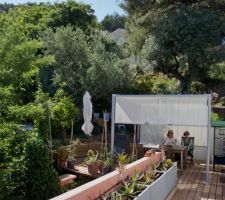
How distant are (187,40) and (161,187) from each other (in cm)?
1230

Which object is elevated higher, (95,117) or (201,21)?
(201,21)

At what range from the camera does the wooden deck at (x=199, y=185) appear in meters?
7.90

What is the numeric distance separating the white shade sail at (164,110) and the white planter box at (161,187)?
163 centimetres

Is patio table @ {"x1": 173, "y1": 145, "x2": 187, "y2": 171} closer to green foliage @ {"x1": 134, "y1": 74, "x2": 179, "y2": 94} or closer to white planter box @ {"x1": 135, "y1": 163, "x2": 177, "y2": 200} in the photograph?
white planter box @ {"x1": 135, "y1": 163, "x2": 177, "y2": 200}

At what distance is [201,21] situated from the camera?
58.8 ft

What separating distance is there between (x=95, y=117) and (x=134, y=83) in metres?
3.30

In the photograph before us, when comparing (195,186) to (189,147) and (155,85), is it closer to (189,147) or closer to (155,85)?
(189,147)

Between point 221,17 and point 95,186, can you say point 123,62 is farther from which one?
point 95,186

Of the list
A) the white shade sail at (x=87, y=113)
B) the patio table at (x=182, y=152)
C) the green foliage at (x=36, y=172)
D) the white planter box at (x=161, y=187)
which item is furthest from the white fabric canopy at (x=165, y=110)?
the green foliage at (x=36, y=172)

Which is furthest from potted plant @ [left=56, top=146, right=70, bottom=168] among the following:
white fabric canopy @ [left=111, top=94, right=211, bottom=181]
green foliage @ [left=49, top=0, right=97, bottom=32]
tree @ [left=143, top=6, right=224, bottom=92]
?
green foliage @ [left=49, top=0, right=97, bottom=32]

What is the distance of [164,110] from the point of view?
32.1 ft

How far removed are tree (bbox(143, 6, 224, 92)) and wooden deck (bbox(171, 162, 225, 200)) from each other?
7.91m

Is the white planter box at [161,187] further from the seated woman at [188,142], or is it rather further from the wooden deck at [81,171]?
the seated woman at [188,142]

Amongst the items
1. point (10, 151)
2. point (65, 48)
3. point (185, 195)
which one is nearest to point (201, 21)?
point (65, 48)
